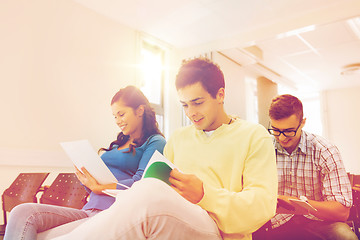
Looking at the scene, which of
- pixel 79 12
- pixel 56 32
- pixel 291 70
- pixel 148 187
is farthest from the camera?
pixel 291 70

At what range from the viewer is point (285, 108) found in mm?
1727

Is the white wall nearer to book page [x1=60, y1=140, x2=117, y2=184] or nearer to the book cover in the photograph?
book page [x1=60, y1=140, x2=117, y2=184]

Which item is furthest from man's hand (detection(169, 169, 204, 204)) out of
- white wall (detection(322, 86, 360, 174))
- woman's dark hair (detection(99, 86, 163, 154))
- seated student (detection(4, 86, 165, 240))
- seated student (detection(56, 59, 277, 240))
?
white wall (detection(322, 86, 360, 174))

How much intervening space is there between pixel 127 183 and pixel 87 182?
0.20m

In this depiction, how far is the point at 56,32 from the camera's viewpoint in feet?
11.6

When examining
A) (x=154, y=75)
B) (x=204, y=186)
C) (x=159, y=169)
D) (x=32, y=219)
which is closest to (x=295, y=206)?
(x=204, y=186)

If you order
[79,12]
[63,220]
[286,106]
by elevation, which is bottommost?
[63,220]

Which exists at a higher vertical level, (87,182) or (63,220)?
(87,182)

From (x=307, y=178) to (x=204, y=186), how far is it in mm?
924

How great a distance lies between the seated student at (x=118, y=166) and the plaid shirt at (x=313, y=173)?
72 cm

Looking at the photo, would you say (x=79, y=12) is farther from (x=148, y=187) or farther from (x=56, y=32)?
(x=148, y=187)

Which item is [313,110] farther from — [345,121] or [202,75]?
[202,75]

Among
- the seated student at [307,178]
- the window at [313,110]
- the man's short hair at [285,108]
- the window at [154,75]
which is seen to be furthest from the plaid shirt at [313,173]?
the window at [313,110]

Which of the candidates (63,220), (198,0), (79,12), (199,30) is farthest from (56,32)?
(63,220)
